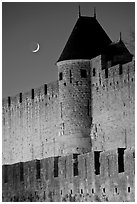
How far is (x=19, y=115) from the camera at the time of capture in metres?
44.9

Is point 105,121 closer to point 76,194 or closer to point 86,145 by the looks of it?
point 86,145

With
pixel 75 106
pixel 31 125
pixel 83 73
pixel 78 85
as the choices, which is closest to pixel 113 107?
pixel 75 106

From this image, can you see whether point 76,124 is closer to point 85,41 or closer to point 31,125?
point 85,41

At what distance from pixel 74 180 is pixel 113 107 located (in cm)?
871

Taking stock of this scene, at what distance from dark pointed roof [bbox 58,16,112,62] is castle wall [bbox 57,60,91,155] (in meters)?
0.25

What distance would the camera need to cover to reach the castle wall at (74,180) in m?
26.9

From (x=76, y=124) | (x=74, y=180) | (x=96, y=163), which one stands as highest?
(x=76, y=124)

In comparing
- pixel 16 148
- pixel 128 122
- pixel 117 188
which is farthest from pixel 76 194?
pixel 16 148

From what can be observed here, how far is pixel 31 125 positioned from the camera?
144 ft

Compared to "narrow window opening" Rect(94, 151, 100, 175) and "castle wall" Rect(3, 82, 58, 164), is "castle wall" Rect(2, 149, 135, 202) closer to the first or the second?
"narrow window opening" Rect(94, 151, 100, 175)

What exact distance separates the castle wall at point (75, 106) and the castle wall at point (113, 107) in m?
0.25

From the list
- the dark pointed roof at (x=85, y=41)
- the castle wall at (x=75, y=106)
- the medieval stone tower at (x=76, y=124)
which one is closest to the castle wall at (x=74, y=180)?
the medieval stone tower at (x=76, y=124)

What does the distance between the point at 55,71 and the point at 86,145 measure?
253 centimetres

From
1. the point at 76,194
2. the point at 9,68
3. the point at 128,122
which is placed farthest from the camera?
the point at 128,122
